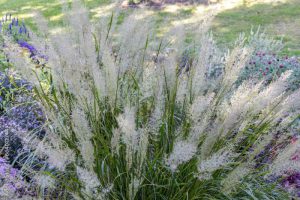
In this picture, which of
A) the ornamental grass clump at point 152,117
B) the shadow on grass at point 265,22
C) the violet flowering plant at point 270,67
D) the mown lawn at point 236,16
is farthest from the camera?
the mown lawn at point 236,16

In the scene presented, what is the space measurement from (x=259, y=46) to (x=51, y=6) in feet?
18.5

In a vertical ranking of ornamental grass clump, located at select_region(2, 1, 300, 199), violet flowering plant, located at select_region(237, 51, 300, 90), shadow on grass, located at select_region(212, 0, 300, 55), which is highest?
ornamental grass clump, located at select_region(2, 1, 300, 199)

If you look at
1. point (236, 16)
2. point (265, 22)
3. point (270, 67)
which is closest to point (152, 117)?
point (270, 67)

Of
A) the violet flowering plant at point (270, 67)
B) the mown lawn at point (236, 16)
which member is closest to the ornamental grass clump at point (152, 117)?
the violet flowering plant at point (270, 67)

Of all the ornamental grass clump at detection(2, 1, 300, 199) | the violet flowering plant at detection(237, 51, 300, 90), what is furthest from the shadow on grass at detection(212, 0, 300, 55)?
the ornamental grass clump at detection(2, 1, 300, 199)

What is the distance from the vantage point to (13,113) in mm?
3709

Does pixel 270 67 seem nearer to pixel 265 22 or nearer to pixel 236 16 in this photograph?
pixel 265 22

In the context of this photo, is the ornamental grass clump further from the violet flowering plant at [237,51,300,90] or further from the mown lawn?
the mown lawn

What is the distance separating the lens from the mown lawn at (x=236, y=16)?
7953mm

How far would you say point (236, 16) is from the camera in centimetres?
910

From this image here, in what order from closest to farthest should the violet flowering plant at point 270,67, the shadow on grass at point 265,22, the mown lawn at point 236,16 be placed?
the violet flowering plant at point 270,67 < the shadow on grass at point 265,22 < the mown lawn at point 236,16

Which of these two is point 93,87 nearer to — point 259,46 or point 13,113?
point 13,113

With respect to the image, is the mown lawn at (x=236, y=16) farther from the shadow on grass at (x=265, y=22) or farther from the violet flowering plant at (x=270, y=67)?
the violet flowering plant at (x=270, y=67)

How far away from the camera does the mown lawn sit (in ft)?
26.1
